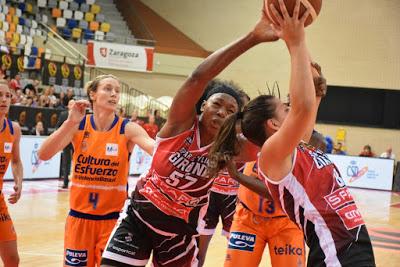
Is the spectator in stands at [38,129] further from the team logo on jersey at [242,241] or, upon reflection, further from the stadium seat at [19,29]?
the team logo on jersey at [242,241]

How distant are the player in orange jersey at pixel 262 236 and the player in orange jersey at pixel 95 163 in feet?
2.90

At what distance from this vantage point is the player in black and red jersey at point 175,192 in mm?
3668

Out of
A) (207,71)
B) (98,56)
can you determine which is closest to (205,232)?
(207,71)

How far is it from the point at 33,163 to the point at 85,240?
34.3 ft

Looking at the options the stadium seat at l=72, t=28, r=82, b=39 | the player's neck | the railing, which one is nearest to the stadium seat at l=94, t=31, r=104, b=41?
the stadium seat at l=72, t=28, r=82, b=39

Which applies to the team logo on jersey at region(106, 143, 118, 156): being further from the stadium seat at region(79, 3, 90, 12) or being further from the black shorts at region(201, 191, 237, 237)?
the stadium seat at region(79, 3, 90, 12)

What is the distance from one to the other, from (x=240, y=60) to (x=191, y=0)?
3.57m

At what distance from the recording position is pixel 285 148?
8.66ft

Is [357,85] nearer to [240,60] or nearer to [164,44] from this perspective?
[240,60]

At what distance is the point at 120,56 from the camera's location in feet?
79.7

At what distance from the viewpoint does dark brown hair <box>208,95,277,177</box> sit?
9.69ft

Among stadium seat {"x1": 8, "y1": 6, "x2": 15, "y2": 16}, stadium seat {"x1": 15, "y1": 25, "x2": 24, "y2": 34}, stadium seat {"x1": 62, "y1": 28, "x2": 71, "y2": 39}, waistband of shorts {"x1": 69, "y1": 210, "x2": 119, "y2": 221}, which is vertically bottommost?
waistband of shorts {"x1": 69, "y1": 210, "x2": 119, "y2": 221}

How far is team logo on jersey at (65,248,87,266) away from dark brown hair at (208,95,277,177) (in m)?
1.68

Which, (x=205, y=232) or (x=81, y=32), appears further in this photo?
(x=81, y=32)
